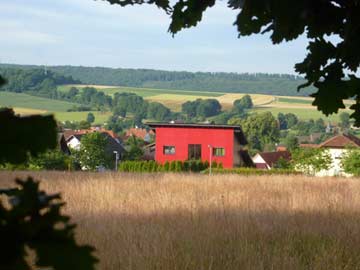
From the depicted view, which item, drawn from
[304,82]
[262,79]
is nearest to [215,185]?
[304,82]

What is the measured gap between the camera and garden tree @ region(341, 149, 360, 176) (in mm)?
43366

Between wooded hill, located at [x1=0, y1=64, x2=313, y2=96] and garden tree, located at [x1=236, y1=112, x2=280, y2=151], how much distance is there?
177 feet

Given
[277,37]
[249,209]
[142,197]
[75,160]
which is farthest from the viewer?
[75,160]

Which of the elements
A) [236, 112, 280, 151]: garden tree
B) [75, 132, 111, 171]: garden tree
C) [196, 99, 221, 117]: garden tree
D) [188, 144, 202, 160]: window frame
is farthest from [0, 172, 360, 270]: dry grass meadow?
[196, 99, 221, 117]: garden tree

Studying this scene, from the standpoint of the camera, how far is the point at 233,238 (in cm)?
677

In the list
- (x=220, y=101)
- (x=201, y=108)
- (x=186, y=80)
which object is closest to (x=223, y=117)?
(x=201, y=108)

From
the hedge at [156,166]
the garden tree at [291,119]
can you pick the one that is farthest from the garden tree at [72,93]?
the hedge at [156,166]

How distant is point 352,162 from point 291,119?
8241 centimetres

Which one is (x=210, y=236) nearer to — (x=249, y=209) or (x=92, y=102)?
(x=249, y=209)

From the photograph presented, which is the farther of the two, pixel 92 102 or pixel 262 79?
pixel 262 79

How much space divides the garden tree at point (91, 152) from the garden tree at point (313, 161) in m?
16.3

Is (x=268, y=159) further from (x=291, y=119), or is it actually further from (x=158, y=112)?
(x=158, y=112)

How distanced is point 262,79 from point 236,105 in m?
52.3

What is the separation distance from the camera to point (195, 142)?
58375 mm
